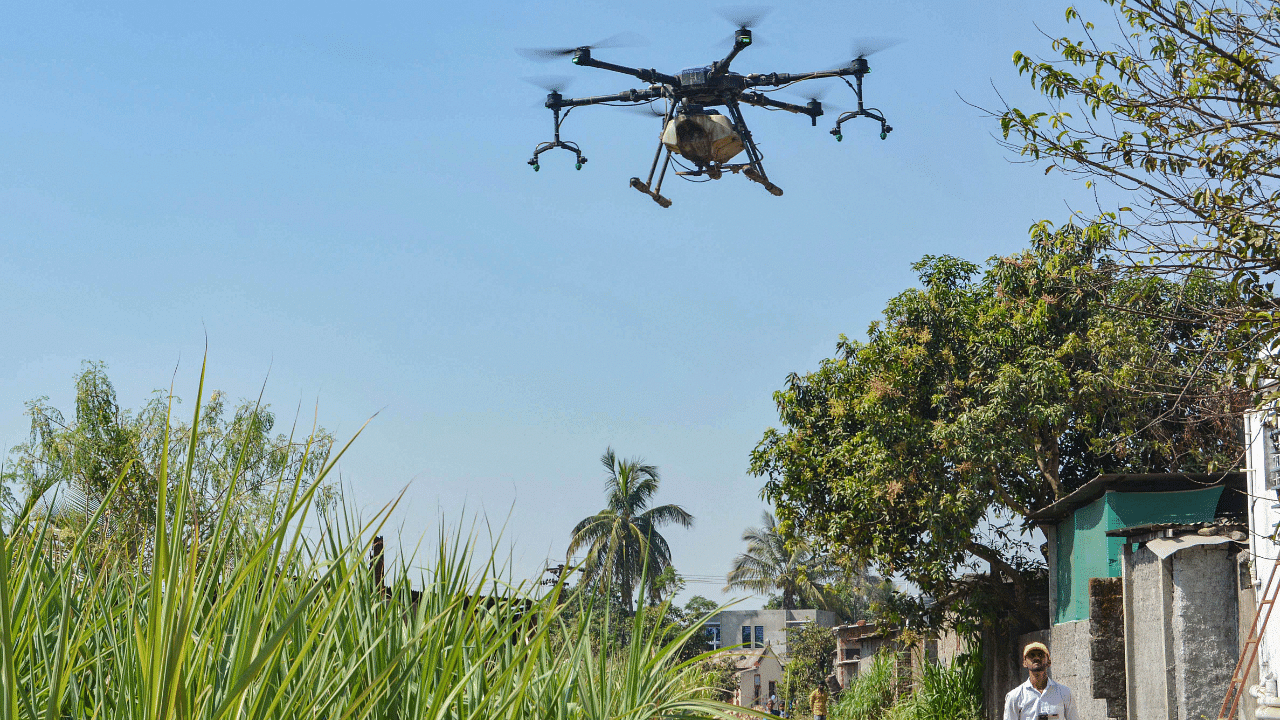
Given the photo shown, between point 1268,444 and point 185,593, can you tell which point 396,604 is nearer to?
point 185,593

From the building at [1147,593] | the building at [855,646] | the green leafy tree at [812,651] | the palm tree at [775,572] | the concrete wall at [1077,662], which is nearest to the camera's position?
the building at [1147,593]

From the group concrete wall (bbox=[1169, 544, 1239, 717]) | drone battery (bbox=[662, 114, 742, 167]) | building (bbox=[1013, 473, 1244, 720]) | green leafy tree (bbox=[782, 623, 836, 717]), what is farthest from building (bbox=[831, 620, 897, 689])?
drone battery (bbox=[662, 114, 742, 167])

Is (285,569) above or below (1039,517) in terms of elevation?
below

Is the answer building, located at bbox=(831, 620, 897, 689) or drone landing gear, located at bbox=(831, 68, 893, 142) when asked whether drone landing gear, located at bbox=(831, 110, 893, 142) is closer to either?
drone landing gear, located at bbox=(831, 68, 893, 142)

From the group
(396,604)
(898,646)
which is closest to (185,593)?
(396,604)

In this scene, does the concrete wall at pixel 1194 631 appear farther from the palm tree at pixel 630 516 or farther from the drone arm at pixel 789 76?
the palm tree at pixel 630 516

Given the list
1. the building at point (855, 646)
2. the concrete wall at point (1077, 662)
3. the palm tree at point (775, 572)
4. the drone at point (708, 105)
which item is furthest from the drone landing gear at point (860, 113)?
the palm tree at point (775, 572)

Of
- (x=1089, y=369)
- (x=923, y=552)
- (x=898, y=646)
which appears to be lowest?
(x=898, y=646)
